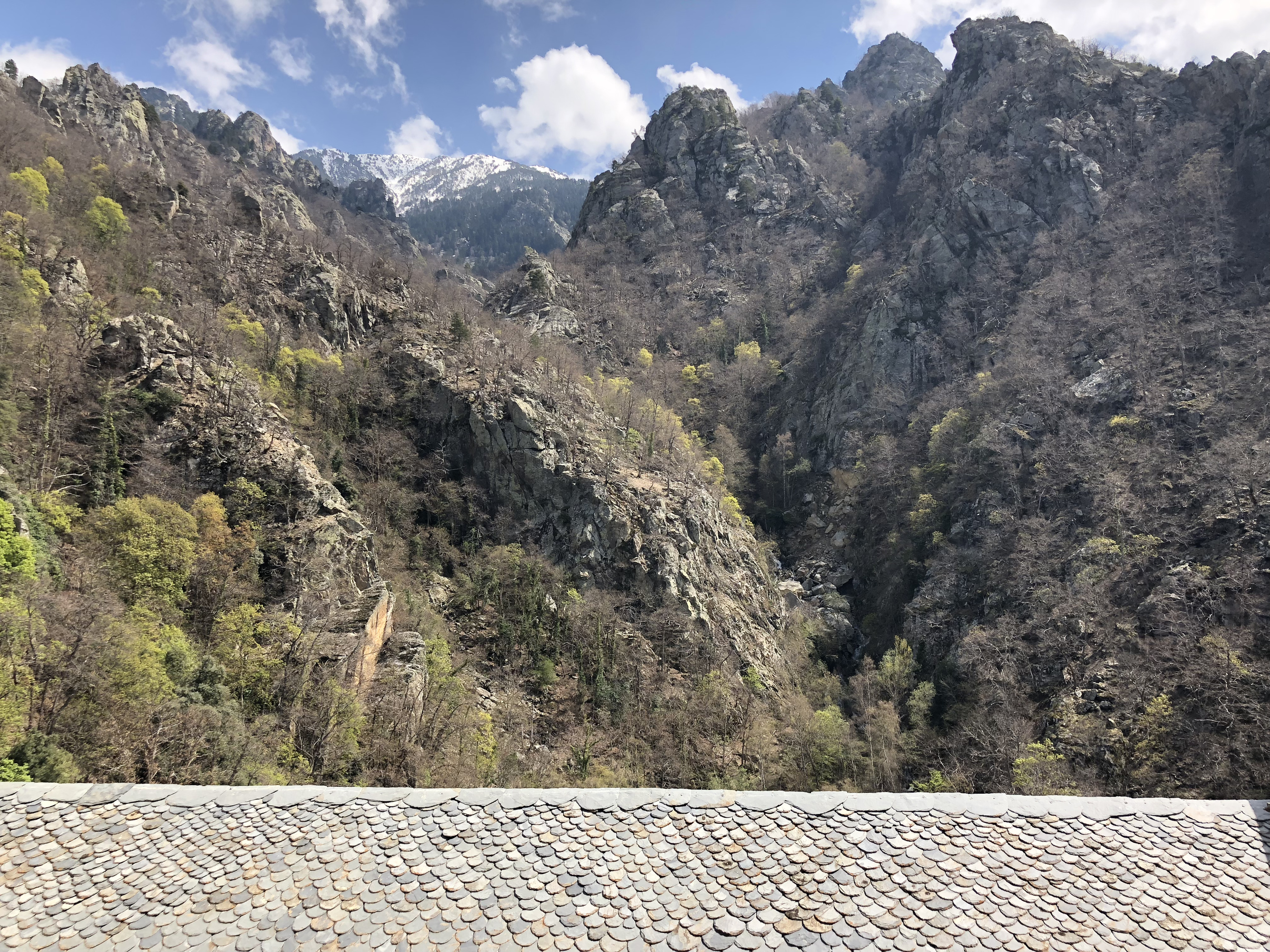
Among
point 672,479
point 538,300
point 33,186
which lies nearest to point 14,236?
point 33,186

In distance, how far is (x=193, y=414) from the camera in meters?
26.4

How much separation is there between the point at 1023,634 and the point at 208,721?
1555 inches

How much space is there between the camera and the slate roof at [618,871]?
7668 mm

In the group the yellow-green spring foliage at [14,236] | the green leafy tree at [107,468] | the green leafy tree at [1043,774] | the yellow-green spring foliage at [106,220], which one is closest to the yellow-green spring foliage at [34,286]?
the yellow-green spring foliage at [14,236]

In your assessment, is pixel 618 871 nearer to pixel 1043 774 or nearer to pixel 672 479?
pixel 1043 774

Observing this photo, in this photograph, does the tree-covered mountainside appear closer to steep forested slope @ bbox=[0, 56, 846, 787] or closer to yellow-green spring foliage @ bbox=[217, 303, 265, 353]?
steep forested slope @ bbox=[0, 56, 846, 787]

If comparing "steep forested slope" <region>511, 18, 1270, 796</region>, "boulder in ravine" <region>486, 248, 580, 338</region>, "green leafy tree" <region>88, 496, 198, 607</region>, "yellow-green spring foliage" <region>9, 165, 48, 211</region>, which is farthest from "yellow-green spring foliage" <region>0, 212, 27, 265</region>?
"steep forested slope" <region>511, 18, 1270, 796</region>

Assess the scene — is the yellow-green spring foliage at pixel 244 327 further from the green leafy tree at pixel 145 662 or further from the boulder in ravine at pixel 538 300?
the boulder in ravine at pixel 538 300

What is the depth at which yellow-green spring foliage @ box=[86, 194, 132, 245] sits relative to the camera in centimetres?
3666

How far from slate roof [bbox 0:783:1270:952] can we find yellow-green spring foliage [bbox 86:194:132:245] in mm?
39786

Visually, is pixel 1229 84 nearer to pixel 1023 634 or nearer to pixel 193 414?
pixel 1023 634

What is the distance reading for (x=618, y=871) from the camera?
28.2 ft

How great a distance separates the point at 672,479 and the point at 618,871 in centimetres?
4274

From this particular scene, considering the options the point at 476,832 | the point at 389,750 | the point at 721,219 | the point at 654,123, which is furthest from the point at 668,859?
the point at 654,123
